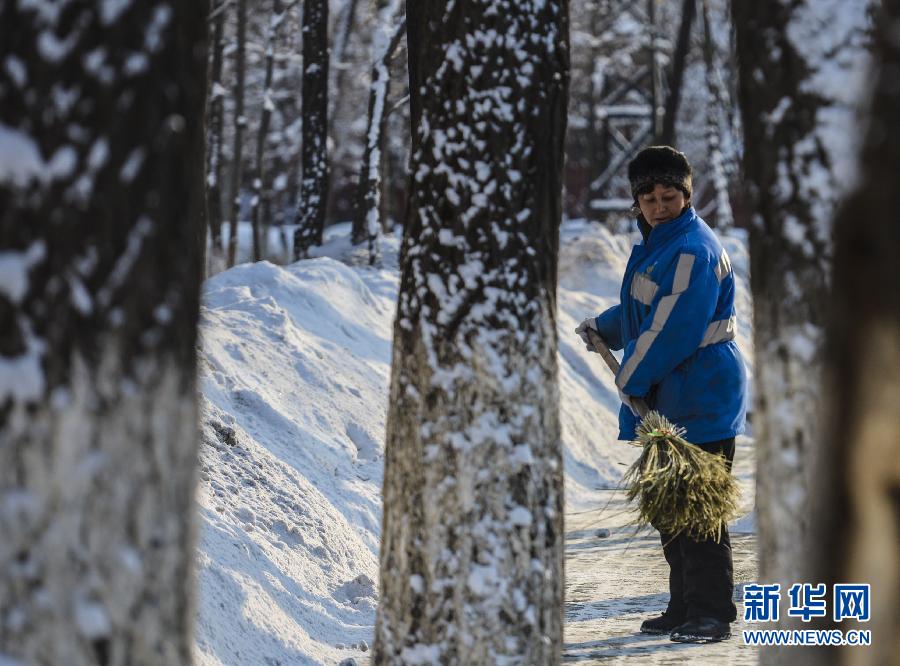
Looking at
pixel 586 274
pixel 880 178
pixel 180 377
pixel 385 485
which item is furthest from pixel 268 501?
pixel 586 274

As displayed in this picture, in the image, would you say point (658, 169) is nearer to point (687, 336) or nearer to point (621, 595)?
point (687, 336)

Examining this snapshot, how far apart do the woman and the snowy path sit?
169 millimetres

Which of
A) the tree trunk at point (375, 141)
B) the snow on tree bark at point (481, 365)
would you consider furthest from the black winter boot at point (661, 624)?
the tree trunk at point (375, 141)

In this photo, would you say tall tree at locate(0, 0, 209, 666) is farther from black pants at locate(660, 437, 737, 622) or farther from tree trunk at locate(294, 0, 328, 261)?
tree trunk at locate(294, 0, 328, 261)

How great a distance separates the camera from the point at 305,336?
9.66m

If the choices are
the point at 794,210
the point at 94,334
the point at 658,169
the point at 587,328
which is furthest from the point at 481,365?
the point at 587,328

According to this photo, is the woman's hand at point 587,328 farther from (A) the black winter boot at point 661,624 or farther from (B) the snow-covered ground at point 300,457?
(B) the snow-covered ground at point 300,457

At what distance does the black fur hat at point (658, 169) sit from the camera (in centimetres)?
529

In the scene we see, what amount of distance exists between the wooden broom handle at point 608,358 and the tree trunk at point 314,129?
353 inches

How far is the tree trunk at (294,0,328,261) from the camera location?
1408 centimetres

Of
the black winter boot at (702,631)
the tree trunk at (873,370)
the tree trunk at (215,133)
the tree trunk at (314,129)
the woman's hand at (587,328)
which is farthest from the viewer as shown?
the tree trunk at (215,133)

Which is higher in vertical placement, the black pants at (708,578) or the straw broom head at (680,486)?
the straw broom head at (680,486)

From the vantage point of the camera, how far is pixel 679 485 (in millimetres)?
5160

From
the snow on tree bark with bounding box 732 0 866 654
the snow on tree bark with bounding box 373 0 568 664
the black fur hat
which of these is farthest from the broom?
the snow on tree bark with bounding box 732 0 866 654
